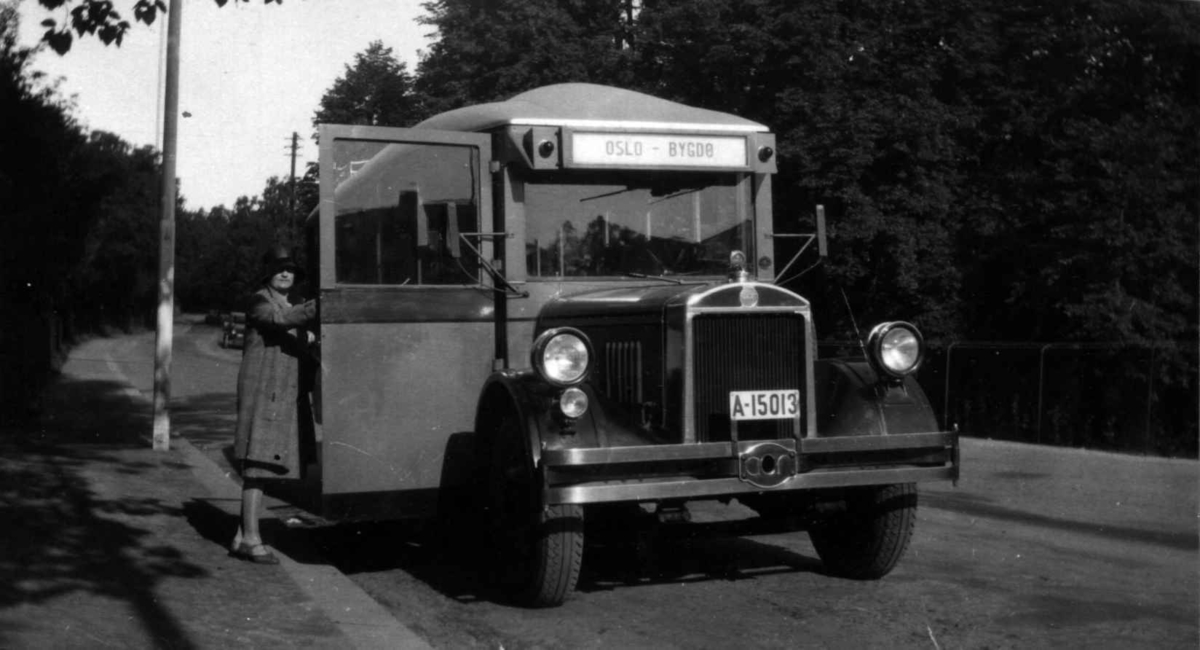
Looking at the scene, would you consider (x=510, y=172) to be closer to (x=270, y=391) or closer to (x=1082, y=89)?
(x=270, y=391)

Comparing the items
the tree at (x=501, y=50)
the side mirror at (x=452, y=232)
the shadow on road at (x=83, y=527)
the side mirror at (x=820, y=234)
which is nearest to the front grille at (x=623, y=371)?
the side mirror at (x=452, y=232)

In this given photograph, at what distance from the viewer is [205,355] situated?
50219 mm

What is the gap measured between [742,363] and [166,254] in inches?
402

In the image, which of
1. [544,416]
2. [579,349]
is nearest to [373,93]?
[579,349]

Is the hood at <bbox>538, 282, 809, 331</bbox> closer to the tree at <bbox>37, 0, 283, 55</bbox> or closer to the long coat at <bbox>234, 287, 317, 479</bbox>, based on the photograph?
the long coat at <bbox>234, 287, 317, 479</bbox>

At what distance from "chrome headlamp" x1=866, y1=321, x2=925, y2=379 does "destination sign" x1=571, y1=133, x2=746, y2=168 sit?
1.57 meters

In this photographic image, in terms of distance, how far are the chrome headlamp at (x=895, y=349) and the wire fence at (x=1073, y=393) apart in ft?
37.5

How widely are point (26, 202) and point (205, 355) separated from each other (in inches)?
1444

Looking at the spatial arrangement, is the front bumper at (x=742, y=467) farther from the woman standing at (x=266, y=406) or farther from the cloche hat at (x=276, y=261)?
the cloche hat at (x=276, y=261)

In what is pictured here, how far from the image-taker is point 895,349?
7.03 m

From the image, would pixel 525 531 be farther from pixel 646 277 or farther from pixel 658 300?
pixel 646 277

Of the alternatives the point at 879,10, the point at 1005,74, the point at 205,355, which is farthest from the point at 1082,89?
the point at 205,355

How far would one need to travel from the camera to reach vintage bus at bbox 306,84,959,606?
644 cm

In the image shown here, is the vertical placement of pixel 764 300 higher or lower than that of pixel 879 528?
higher
